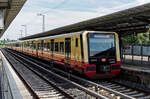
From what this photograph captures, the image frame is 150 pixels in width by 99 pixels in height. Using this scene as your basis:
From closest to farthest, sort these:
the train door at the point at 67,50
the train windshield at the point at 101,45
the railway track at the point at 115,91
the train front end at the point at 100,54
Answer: the railway track at the point at 115,91, the train front end at the point at 100,54, the train windshield at the point at 101,45, the train door at the point at 67,50

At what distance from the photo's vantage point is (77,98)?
8.35 m

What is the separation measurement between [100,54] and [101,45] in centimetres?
50

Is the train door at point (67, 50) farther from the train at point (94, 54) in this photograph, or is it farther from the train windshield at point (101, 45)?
the train windshield at point (101, 45)

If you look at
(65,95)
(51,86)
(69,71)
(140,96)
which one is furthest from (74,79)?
(140,96)

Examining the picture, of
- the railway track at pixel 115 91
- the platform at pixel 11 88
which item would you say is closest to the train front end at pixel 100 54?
the railway track at pixel 115 91

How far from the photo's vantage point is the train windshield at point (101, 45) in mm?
11352

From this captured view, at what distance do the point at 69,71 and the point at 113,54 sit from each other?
3269 mm

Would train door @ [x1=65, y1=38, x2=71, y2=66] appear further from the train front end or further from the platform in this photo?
the platform

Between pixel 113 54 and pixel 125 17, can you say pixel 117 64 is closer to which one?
pixel 113 54

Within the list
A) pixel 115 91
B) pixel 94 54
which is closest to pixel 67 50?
pixel 94 54

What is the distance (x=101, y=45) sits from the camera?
38.0 ft

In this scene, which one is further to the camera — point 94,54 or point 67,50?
point 67,50

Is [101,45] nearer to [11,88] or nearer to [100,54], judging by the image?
[100,54]

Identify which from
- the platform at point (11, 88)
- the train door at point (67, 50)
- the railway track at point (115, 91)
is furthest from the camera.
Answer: the train door at point (67, 50)
